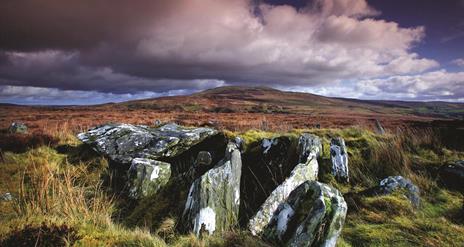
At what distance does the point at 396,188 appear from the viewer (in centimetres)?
555

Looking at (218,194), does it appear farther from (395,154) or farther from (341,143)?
(395,154)

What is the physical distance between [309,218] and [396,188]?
10.7 feet

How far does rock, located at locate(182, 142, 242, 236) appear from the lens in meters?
4.45

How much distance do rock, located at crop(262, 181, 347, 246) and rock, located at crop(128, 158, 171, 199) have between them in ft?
11.4

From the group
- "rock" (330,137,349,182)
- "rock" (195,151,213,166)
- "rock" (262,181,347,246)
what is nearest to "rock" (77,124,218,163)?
"rock" (195,151,213,166)

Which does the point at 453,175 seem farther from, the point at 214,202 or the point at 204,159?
the point at 204,159

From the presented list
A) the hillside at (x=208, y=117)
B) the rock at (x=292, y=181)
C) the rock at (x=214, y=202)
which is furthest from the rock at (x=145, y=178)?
the hillside at (x=208, y=117)

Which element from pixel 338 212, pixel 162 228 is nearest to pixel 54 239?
pixel 162 228

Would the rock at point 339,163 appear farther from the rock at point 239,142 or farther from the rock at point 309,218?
the rock at point 309,218

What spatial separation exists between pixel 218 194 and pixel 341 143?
150 inches

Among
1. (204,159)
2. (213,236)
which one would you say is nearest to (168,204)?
(204,159)

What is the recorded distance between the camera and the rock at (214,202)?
445 centimetres

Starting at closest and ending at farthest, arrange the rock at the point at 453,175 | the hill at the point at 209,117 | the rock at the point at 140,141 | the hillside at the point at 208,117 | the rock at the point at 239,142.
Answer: the rock at the point at 453,175 → the rock at the point at 140,141 → the rock at the point at 239,142 → the hillside at the point at 208,117 → the hill at the point at 209,117

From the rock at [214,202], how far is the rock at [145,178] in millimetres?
1815
